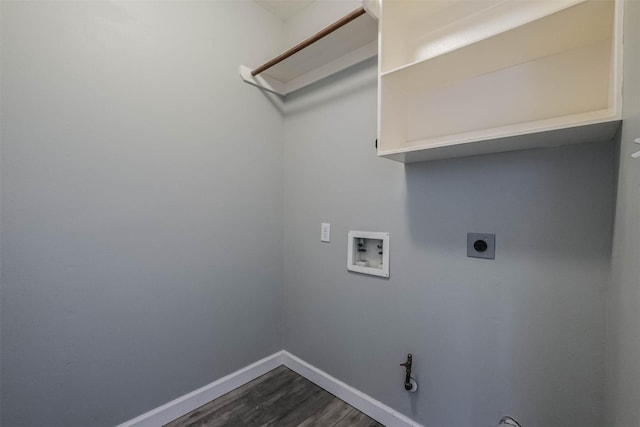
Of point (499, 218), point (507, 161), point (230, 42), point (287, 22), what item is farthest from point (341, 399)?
point (287, 22)

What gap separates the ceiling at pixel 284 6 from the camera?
1.84 metres

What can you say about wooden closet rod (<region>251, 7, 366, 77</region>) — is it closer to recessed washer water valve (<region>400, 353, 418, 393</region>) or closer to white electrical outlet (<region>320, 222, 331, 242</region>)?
white electrical outlet (<region>320, 222, 331, 242</region>)

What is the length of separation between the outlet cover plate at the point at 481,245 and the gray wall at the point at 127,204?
1.32 meters

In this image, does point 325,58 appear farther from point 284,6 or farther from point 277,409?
point 277,409

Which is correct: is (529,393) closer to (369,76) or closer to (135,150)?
(369,76)

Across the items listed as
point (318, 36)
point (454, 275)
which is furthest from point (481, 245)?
point (318, 36)

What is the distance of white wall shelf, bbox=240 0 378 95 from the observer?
1.41 metres

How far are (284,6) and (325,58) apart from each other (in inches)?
23.4

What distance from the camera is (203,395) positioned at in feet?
5.31

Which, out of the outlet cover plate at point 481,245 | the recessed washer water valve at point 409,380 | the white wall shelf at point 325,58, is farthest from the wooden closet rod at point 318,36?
the recessed washer water valve at point 409,380

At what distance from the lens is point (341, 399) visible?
5.48 feet

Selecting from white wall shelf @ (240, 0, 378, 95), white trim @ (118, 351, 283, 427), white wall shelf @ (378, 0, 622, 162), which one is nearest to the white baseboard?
white trim @ (118, 351, 283, 427)

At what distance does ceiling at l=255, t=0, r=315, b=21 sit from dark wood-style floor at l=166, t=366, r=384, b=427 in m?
2.64

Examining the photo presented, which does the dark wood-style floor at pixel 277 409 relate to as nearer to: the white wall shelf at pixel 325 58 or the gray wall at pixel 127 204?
the gray wall at pixel 127 204
